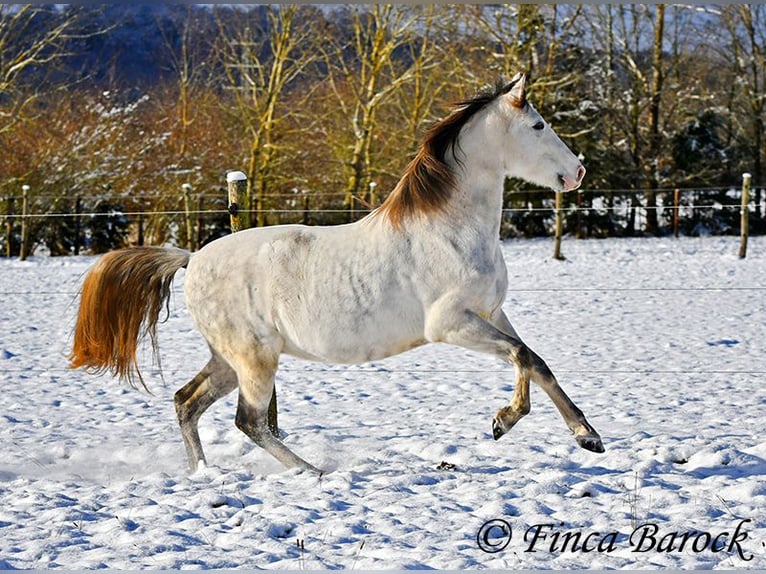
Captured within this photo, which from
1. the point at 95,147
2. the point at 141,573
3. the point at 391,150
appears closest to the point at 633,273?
the point at 391,150

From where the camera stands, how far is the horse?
4.00 meters

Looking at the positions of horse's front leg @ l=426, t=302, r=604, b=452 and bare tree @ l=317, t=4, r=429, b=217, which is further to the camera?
bare tree @ l=317, t=4, r=429, b=217

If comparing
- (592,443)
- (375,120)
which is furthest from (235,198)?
(375,120)

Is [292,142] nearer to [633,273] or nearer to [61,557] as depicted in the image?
[633,273]

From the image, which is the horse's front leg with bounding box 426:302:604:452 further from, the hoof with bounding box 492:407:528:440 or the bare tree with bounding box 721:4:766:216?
the bare tree with bounding box 721:4:766:216

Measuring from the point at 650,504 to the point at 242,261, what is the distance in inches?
82.0

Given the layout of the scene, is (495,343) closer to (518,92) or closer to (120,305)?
(518,92)

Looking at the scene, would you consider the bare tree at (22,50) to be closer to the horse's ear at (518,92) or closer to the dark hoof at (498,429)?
the horse's ear at (518,92)

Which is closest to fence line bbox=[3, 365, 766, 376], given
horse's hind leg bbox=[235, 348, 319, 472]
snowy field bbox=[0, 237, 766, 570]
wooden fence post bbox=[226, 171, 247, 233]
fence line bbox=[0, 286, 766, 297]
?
snowy field bbox=[0, 237, 766, 570]

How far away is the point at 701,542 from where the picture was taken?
3.12 metres

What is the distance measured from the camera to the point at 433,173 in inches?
164

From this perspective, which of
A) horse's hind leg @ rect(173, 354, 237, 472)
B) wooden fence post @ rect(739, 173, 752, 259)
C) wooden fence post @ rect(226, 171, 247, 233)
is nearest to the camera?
horse's hind leg @ rect(173, 354, 237, 472)

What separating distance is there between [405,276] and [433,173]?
51 centimetres

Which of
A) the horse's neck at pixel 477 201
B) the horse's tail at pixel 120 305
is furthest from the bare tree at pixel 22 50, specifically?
the horse's neck at pixel 477 201
